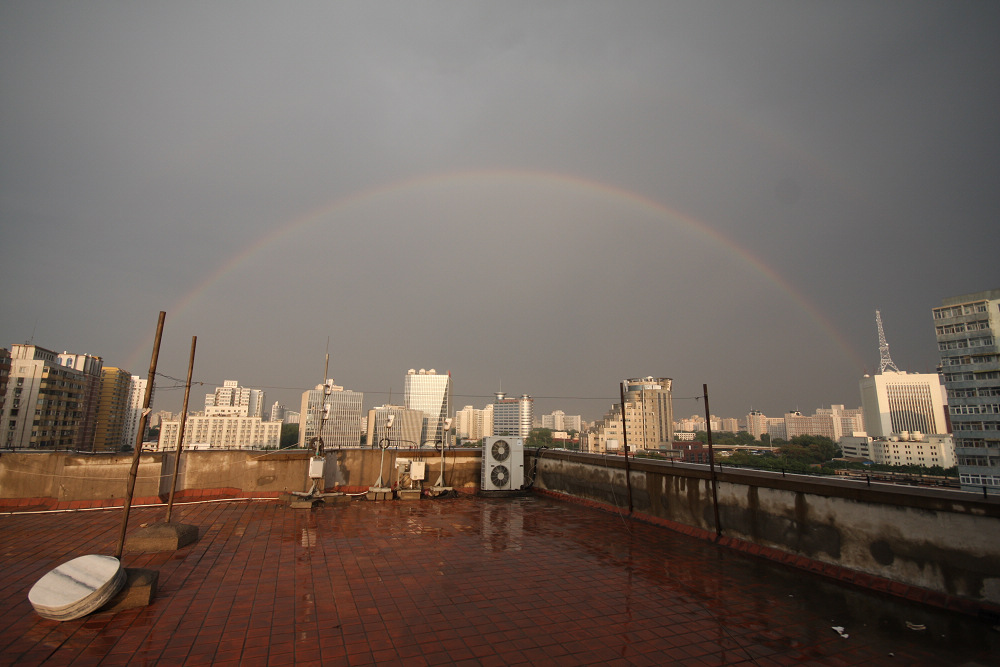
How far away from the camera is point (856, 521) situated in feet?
22.4

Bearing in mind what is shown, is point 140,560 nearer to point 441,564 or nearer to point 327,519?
point 327,519

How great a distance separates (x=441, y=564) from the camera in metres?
7.56

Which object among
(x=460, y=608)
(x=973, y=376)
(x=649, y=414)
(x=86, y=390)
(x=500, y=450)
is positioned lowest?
(x=460, y=608)

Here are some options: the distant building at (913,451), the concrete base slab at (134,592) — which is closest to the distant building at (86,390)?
the concrete base slab at (134,592)

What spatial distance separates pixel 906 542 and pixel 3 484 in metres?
17.8

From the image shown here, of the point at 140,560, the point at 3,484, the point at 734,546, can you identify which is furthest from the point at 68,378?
the point at 734,546

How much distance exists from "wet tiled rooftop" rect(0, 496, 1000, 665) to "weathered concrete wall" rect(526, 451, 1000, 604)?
0.46 metres

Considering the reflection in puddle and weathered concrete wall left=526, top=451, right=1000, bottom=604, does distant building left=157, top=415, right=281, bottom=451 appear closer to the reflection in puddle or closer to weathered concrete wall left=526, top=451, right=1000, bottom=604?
the reflection in puddle

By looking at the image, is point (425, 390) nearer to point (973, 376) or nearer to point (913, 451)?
point (973, 376)

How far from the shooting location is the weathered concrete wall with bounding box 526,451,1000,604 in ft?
18.2

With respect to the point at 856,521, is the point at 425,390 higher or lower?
higher

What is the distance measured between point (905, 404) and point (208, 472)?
20263 centimetres

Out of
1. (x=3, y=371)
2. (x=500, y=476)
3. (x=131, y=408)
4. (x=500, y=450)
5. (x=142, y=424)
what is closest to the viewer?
(x=142, y=424)

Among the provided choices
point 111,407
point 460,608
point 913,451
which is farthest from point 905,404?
point 111,407
